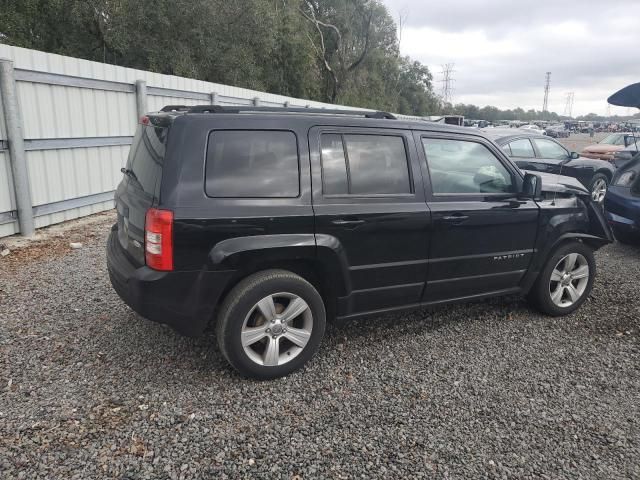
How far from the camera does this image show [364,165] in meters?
3.39

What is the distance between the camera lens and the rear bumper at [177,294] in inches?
112

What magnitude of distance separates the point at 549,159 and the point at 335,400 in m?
7.92

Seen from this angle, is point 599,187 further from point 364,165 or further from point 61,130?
point 61,130

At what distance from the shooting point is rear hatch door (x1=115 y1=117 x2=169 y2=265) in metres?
2.94

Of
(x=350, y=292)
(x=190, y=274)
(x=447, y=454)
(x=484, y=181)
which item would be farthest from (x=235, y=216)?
(x=484, y=181)

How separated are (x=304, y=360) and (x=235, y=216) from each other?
1.12 meters

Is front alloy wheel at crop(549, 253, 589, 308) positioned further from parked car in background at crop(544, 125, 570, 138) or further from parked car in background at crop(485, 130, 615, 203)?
parked car in background at crop(544, 125, 570, 138)

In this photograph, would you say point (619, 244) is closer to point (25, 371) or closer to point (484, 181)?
point (484, 181)

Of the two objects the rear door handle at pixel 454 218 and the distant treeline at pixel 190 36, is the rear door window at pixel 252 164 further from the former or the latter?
the distant treeline at pixel 190 36

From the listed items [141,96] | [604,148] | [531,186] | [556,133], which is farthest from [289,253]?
[556,133]

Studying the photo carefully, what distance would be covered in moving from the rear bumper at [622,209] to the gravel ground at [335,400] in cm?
284

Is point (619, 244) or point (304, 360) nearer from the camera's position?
point (304, 360)

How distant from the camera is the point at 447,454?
2.55 meters

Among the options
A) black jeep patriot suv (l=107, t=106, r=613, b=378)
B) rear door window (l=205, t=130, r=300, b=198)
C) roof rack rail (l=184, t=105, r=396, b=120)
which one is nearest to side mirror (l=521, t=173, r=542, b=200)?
black jeep patriot suv (l=107, t=106, r=613, b=378)
